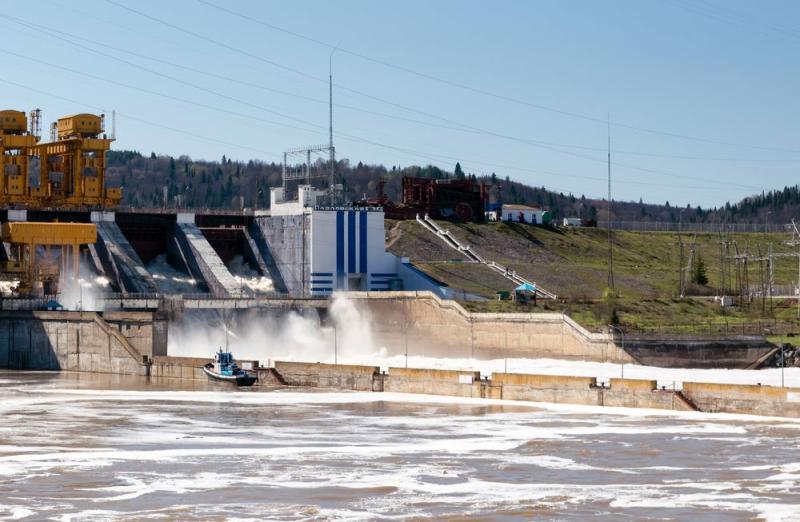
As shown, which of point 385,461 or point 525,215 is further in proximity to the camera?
point 525,215

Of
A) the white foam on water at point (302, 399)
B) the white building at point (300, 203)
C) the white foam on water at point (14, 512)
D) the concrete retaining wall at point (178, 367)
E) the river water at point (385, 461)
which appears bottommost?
the white foam on water at point (14, 512)

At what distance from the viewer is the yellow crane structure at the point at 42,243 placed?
95.8 metres

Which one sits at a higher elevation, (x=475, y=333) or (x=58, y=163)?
(x=58, y=163)

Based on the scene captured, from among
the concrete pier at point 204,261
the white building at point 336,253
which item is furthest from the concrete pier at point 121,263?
the white building at point 336,253

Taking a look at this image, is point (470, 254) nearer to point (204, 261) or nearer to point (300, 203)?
point (300, 203)

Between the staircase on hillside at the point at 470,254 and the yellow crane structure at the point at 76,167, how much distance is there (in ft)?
93.7

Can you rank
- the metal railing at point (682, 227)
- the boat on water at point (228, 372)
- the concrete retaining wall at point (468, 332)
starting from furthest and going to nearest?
the metal railing at point (682, 227)
the concrete retaining wall at point (468, 332)
the boat on water at point (228, 372)

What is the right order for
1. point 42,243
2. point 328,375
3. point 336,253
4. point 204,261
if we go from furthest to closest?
point 336,253, point 204,261, point 42,243, point 328,375

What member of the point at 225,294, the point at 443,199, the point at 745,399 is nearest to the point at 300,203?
the point at 225,294

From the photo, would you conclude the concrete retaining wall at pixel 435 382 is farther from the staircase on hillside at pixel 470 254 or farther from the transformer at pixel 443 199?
the transformer at pixel 443 199

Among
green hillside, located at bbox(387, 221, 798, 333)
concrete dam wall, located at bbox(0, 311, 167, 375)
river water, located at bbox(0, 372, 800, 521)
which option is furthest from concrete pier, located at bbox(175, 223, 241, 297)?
river water, located at bbox(0, 372, 800, 521)

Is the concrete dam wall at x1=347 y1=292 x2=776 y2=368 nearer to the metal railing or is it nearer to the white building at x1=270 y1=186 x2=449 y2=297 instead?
the white building at x1=270 y1=186 x2=449 y2=297

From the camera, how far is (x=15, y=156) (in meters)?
111

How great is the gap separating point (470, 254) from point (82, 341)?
42517 mm
